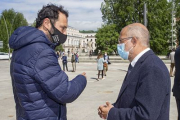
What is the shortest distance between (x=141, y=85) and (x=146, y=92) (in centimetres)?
8

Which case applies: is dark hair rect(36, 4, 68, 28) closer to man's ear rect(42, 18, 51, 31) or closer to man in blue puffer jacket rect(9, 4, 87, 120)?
man's ear rect(42, 18, 51, 31)

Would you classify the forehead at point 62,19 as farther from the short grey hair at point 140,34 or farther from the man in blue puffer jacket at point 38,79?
the short grey hair at point 140,34

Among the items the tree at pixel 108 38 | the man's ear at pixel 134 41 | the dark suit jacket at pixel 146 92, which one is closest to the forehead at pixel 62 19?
the man's ear at pixel 134 41

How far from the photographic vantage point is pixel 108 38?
43.6m

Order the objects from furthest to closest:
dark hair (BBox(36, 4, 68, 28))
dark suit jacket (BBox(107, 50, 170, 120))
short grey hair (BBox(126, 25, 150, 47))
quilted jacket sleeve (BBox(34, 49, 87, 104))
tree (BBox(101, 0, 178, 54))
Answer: tree (BBox(101, 0, 178, 54)), dark hair (BBox(36, 4, 68, 28)), short grey hair (BBox(126, 25, 150, 47)), quilted jacket sleeve (BBox(34, 49, 87, 104)), dark suit jacket (BBox(107, 50, 170, 120))

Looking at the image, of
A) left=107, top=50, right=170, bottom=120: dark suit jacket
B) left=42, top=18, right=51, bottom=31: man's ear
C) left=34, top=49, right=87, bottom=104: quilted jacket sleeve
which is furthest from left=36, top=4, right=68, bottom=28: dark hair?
left=107, top=50, right=170, bottom=120: dark suit jacket

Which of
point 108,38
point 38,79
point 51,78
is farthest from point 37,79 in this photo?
point 108,38

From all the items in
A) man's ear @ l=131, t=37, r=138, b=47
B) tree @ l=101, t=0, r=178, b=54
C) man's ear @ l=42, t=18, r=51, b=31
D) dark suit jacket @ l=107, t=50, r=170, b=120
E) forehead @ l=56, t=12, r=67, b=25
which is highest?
tree @ l=101, t=0, r=178, b=54

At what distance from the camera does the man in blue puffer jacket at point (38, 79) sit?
2039 millimetres

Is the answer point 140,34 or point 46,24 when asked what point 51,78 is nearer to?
point 46,24

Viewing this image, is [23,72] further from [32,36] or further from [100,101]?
[100,101]

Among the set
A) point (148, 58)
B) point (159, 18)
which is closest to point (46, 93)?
point (148, 58)

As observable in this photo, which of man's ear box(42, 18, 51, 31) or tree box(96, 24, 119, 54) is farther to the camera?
tree box(96, 24, 119, 54)

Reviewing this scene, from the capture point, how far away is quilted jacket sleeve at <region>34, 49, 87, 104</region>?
2.03m
